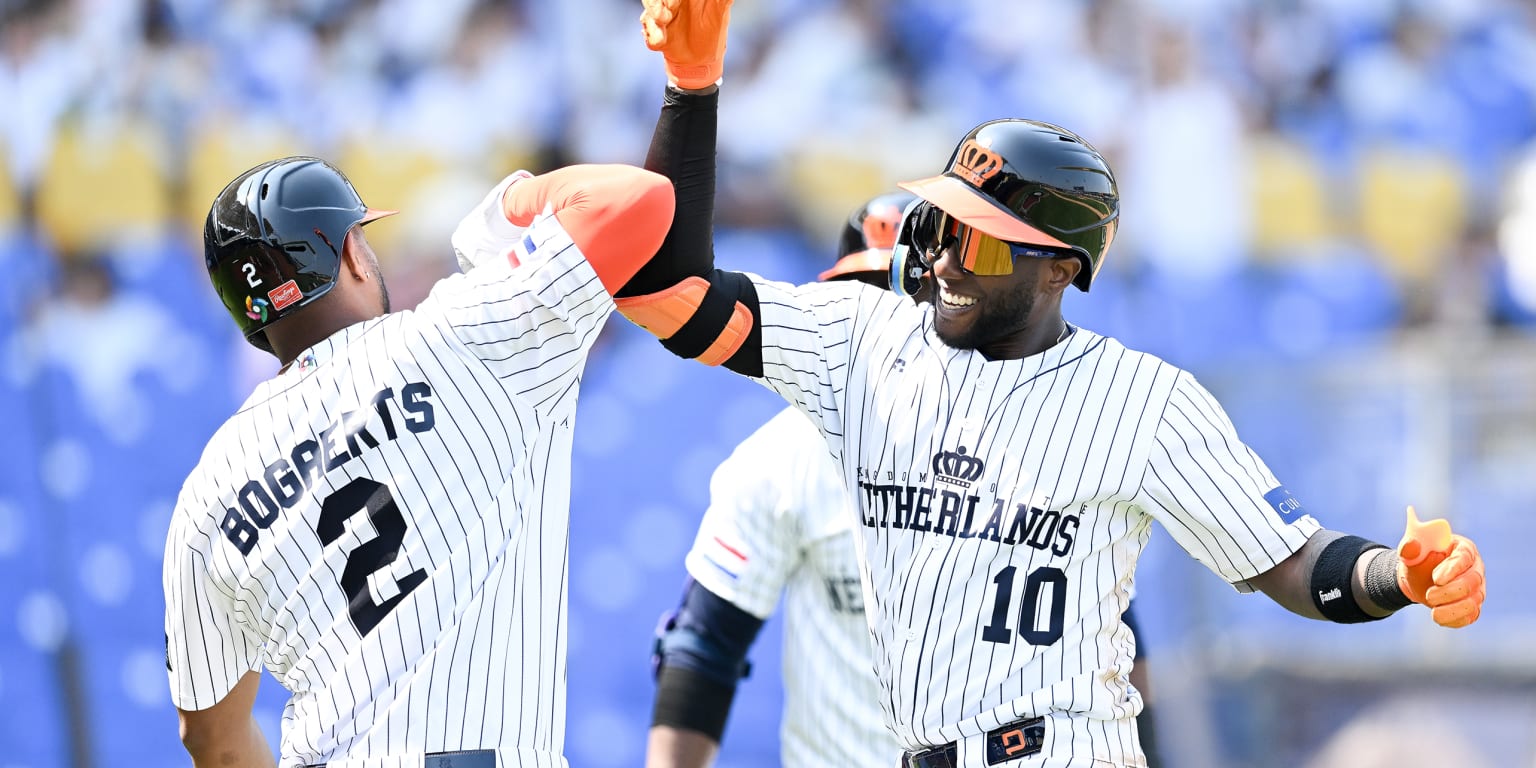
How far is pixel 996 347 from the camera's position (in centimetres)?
328

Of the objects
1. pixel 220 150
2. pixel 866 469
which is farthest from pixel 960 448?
pixel 220 150

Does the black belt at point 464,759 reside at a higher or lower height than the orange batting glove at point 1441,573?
lower

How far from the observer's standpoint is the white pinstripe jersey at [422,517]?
295 cm

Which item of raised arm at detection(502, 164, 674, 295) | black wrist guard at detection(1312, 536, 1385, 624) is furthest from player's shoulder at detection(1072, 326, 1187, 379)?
raised arm at detection(502, 164, 674, 295)

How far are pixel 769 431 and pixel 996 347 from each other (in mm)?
1180

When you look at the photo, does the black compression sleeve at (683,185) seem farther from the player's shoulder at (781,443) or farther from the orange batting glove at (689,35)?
the player's shoulder at (781,443)

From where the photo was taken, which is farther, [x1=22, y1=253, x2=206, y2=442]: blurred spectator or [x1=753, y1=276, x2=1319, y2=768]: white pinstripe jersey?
[x1=22, y1=253, x2=206, y2=442]: blurred spectator

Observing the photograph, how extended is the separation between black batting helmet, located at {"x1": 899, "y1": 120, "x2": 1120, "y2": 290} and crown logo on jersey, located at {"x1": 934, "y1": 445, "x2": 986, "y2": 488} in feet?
1.35

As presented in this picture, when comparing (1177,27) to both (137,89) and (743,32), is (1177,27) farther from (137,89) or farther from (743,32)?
(137,89)

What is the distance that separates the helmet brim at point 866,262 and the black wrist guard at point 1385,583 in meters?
1.53

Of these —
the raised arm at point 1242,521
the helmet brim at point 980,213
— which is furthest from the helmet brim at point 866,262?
the raised arm at point 1242,521

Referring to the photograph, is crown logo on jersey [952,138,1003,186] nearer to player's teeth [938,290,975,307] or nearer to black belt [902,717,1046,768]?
player's teeth [938,290,975,307]

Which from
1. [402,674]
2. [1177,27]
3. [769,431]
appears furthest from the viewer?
[1177,27]

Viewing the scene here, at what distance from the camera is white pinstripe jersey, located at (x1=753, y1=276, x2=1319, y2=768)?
310 cm
